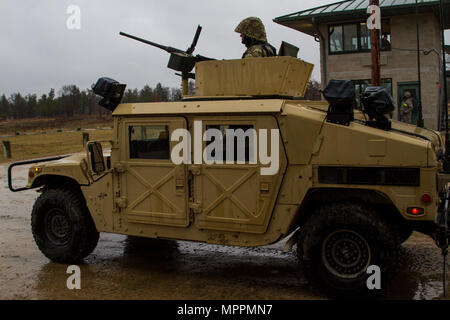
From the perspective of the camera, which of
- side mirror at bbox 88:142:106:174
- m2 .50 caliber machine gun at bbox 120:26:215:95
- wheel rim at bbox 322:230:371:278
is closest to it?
wheel rim at bbox 322:230:371:278

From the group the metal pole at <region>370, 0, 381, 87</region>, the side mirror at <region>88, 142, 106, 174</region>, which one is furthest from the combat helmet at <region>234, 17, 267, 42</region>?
the metal pole at <region>370, 0, 381, 87</region>

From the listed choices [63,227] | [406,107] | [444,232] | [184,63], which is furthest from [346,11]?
[444,232]

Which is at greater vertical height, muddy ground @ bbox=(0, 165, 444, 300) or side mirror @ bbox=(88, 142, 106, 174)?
side mirror @ bbox=(88, 142, 106, 174)

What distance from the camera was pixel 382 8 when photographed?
19.7 meters

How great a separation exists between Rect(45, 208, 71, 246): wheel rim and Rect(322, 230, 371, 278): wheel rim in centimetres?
340

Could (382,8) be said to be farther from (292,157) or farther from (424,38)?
(292,157)

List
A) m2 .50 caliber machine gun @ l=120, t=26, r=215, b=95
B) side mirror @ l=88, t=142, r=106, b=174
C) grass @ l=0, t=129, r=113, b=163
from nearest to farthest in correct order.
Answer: side mirror @ l=88, t=142, r=106, b=174, m2 .50 caliber machine gun @ l=120, t=26, r=215, b=95, grass @ l=0, t=129, r=113, b=163

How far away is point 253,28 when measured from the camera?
6.77 m

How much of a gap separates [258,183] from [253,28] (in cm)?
233

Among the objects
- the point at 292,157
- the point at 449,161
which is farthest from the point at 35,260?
the point at 449,161

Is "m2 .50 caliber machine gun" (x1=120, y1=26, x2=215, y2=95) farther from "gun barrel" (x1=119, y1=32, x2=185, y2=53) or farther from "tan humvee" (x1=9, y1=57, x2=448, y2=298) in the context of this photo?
"tan humvee" (x1=9, y1=57, x2=448, y2=298)

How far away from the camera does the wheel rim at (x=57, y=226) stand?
6750 mm

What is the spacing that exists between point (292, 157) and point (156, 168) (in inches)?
63.8

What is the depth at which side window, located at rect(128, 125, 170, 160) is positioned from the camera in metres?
5.98
